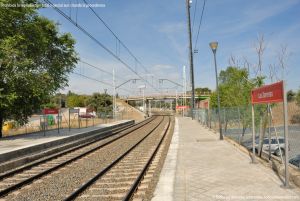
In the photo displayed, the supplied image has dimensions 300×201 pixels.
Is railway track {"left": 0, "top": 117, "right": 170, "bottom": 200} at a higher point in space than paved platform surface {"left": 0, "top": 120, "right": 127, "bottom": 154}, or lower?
lower

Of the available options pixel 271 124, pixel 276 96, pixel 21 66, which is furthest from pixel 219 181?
pixel 21 66

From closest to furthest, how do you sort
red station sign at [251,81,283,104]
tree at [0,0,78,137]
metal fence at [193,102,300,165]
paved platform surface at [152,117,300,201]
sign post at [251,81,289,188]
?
paved platform surface at [152,117,300,201]
sign post at [251,81,289,188]
red station sign at [251,81,283,104]
metal fence at [193,102,300,165]
tree at [0,0,78,137]

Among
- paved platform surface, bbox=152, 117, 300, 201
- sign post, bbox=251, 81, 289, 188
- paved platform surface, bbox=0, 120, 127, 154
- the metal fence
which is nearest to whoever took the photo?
paved platform surface, bbox=152, 117, 300, 201

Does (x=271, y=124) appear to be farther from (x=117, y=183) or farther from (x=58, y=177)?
(x=58, y=177)

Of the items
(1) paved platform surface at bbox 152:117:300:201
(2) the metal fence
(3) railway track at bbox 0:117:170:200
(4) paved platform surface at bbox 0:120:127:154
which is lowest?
(3) railway track at bbox 0:117:170:200

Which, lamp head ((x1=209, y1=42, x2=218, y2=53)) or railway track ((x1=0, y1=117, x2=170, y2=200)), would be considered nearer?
railway track ((x1=0, y1=117, x2=170, y2=200))

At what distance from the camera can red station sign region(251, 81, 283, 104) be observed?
8.32 metres

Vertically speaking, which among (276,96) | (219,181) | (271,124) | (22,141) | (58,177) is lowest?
(58,177)

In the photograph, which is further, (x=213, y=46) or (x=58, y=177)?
(x=213, y=46)

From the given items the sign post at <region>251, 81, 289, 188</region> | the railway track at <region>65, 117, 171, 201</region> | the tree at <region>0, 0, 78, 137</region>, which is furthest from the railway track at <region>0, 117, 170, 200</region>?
the tree at <region>0, 0, 78, 137</region>

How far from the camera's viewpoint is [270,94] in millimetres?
9102

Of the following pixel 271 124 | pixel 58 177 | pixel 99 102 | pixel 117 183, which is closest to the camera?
pixel 117 183

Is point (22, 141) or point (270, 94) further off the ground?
point (270, 94)

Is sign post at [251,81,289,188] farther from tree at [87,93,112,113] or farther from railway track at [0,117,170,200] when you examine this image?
tree at [87,93,112,113]
